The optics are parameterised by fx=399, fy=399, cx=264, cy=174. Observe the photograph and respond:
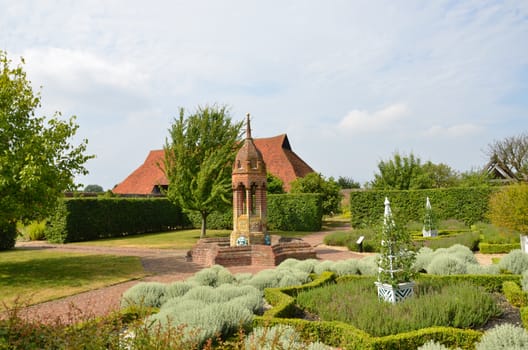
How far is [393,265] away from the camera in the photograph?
708cm

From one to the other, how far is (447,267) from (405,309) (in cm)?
374

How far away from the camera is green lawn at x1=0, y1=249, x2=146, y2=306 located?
995cm

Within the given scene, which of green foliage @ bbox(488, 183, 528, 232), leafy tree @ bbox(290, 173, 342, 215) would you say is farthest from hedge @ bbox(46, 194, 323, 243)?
green foliage @ bbox(488, 183, 528, 232)

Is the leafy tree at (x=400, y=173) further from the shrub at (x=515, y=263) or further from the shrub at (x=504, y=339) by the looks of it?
the shrub at (x=504, y=339)

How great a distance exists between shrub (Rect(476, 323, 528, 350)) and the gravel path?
14.1ft

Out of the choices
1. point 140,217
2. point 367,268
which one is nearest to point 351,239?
point 367,268

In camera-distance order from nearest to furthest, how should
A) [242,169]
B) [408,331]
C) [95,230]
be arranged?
[408,331], [242,169], [95,230]

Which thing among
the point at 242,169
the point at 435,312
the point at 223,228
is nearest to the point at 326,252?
the point at 242,169

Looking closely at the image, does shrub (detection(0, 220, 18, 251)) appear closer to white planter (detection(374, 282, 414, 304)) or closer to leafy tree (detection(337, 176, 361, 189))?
white planter (detection(374, 282, 414, 304))

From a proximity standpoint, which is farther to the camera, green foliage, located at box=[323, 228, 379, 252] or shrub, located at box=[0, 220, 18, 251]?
shrub, located at box=[0, 220, 18, 251]

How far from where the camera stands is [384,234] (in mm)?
7242

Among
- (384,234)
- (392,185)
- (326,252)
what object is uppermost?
(392,185)

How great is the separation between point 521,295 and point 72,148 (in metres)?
12.9

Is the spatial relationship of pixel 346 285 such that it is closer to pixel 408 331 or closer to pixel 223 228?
pixel 408 331
